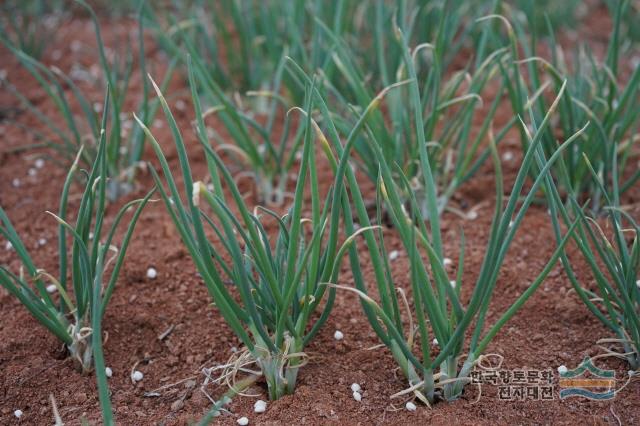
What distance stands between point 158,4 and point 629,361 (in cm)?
257

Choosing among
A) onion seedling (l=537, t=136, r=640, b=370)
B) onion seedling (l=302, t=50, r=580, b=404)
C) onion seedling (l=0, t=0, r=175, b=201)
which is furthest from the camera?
onion seedling (l=0, t=0, r=175, b=201)

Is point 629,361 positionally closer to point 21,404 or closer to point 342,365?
point 342,365

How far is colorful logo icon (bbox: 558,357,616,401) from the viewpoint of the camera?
149cm

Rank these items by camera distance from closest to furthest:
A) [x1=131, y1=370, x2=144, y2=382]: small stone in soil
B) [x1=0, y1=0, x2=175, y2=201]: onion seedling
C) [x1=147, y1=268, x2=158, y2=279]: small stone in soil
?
1. [x1=131, y1=370, x2=144, y2=382]: small stone in soil
2. [x1=147, y1=268, x2=158, y2=279]: small stone in soil
3. [x1=0, y1=0, x2=175, y2=201]: onion seedling

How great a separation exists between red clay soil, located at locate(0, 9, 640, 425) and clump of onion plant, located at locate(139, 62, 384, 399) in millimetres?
110

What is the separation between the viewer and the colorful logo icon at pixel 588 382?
1.49 meters

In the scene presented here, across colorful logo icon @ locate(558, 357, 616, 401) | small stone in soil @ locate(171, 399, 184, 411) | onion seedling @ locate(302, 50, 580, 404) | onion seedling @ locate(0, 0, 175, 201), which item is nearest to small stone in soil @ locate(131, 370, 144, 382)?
small stone in soil @ locate(171, 399, 184, 411)

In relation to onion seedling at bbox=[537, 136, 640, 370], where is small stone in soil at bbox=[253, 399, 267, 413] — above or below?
below

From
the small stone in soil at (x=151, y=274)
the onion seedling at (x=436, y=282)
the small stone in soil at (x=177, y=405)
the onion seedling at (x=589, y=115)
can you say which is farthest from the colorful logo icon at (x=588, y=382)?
the small stone in soil at (x=151, y=274)

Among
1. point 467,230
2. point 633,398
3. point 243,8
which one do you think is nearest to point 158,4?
point 243,8

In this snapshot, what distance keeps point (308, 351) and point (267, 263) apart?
1.15ft

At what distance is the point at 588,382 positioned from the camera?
152 centimetres

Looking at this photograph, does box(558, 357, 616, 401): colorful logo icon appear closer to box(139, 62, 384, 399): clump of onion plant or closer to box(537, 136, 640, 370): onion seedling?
box(537, 136, 640, 370): onion seedling

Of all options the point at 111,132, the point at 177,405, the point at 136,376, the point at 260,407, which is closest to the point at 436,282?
the point at 260,407
